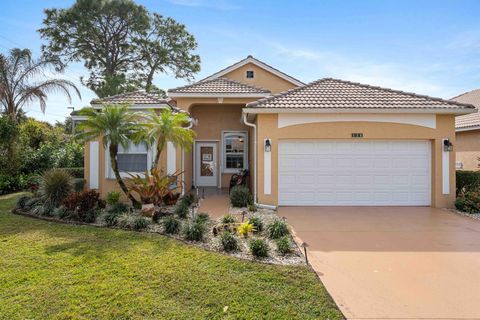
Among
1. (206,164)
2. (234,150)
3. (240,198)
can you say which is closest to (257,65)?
(234,150)

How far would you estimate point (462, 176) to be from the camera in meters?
11.1

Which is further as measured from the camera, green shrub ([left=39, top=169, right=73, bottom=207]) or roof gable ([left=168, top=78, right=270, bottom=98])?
roof gable ([left=168, top=78, right=270, bottom=98])

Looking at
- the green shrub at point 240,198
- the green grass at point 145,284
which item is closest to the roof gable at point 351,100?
the green shrub at point 240,198

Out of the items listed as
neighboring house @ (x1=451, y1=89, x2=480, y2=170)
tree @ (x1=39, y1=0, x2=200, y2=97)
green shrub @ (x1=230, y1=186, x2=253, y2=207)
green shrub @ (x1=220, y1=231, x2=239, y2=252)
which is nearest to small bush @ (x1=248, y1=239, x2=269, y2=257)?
green shrub @ (x1=220, y1=231, x2=239, y2=252)

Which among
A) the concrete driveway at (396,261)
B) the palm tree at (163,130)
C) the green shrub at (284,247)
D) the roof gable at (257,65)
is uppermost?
the roof gable at (257,65)

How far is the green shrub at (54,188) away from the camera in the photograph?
370 inches

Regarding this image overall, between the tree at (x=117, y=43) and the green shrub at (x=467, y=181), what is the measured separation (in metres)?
26.0

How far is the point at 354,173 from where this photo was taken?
10.8 m

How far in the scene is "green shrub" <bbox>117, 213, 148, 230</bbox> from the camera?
7.54m

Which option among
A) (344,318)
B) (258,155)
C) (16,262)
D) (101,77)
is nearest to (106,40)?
(101,77)

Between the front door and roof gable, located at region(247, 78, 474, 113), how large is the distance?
583cm

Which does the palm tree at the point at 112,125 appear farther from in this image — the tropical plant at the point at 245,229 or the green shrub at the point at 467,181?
the green shrub at the point at 467,181

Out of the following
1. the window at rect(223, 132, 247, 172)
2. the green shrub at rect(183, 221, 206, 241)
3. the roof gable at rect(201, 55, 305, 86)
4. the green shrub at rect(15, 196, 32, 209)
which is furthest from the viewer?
the roof gable at rect(201, 55, 305, 86)

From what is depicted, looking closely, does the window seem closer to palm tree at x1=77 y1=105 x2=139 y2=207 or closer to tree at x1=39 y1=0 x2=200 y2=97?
palm tree at x1=77 y1=105 x2=139 y2=207
